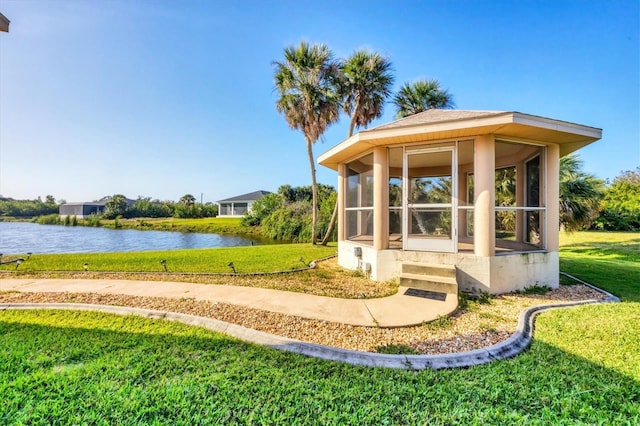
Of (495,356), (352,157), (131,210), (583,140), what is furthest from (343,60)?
(131,210)

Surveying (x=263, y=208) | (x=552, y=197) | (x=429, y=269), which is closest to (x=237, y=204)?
(x=263, y=208)

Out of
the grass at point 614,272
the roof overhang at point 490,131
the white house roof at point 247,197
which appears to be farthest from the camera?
the white house roof at point 247,197

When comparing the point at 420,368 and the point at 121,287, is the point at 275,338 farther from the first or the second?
the point at 121,287

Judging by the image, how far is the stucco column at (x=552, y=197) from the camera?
6281 millimetres

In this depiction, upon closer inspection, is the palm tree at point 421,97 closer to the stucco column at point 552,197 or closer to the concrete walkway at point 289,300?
the stucco column at point 552,197

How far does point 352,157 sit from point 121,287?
6.75 metres

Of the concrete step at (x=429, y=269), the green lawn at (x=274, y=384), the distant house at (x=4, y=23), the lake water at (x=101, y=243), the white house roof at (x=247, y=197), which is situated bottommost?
the lake water at (x=101, y=243)

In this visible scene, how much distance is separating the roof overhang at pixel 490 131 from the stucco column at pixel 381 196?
0.33 m

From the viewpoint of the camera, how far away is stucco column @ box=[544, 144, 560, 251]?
247 inches

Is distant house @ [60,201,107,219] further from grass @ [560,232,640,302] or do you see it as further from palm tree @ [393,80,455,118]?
grass @ [560,232,640,302]

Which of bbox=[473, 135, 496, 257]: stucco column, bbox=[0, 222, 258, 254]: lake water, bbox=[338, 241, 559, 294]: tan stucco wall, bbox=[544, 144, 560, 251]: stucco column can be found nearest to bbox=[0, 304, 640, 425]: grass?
bbox=[338, 241, 559, 294]: tan stucco wall

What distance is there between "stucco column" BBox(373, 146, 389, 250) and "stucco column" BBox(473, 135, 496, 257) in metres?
1.97

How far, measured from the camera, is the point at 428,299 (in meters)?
5.14

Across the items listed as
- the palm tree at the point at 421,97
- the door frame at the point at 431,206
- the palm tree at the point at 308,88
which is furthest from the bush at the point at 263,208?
the door frame at the point at 431,206
